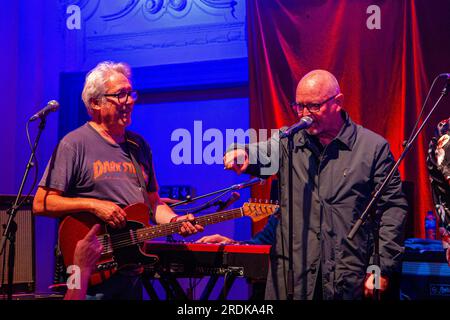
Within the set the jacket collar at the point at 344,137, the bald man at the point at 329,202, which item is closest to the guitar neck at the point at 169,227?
the bald man at the point at 329,202

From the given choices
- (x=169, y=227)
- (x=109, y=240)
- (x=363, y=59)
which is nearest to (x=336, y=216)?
(x=169, y=227)

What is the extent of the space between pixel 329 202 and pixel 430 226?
1.63 m

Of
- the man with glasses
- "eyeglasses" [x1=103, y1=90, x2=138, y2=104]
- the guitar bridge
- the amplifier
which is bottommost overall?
the amplifier

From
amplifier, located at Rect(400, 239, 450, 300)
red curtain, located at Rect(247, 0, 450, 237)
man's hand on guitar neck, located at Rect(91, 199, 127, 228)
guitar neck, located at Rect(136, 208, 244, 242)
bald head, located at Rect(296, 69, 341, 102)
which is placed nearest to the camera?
man's hand on guitar neck, located at Rect(91, 199, 127, 228)

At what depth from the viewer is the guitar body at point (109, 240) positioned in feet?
11.6

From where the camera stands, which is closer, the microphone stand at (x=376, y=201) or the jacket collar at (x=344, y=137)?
the microphone stand at (x=376, y=201)

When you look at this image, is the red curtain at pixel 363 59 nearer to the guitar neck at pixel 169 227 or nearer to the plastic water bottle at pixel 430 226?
the plastic water bottle at pixel 430 226

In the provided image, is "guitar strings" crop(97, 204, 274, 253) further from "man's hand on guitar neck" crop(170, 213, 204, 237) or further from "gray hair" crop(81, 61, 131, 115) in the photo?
"gray hair" crop(81, 61, 131, 115)

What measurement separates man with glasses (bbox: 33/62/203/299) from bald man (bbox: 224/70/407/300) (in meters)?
0.75

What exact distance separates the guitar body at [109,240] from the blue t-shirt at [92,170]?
0.13 m

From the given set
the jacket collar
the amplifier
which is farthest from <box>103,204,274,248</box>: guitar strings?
the amplifier

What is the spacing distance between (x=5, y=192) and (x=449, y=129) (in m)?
5.37

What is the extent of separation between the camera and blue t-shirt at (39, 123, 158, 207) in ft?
11.7

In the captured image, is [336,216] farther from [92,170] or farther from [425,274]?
[92,170]
